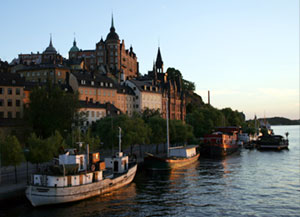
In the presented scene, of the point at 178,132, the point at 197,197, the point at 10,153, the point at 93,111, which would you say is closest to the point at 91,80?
the point at 93,111

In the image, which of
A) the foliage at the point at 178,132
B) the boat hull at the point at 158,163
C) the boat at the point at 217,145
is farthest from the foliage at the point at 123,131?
the boat at the point at 217,145

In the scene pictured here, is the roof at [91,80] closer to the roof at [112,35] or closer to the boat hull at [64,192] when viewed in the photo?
the roof at [112,35]

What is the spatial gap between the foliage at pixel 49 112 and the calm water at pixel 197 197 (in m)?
22.4

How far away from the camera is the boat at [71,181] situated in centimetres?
4131

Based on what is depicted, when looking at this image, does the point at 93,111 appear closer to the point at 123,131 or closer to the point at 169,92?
the point at 123,131

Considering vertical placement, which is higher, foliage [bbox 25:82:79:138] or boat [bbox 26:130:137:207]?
foliage [bbox 25:82:79:138]

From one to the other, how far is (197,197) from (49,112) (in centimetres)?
4253

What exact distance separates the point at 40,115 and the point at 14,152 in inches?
1307

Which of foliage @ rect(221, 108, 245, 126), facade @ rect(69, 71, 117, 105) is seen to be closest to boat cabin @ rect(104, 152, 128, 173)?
facade @ rect(69, 71, 117, 105)

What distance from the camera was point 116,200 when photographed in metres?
45.7

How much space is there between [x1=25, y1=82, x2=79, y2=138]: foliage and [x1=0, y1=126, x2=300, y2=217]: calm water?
22373mm

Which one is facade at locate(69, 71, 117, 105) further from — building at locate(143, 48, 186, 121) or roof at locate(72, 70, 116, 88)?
building at locate(143, 48, 186, 121)

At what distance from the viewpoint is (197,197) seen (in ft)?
156

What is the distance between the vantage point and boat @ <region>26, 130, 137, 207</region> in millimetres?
41312
